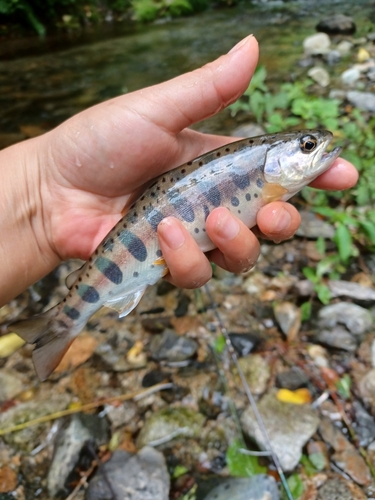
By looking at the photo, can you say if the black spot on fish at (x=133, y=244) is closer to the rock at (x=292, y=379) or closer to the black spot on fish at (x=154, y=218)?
the black spot on fish at (x=154, y=218)

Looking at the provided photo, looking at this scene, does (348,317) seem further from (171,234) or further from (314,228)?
(171,234)

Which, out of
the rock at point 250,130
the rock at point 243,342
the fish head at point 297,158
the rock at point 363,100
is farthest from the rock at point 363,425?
the rock at point 363,100

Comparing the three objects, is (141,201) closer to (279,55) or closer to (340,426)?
(340,426)

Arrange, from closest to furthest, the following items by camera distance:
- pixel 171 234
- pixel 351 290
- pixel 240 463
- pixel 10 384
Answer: pixel 171 234
pixel 240 463
pixel 10 384
pixel 351 290

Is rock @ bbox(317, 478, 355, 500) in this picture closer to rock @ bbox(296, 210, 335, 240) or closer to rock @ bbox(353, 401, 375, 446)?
rock @ bbox(353, 401, 375, 446)

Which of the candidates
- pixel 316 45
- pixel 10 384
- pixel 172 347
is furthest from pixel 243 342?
pixel 316 45

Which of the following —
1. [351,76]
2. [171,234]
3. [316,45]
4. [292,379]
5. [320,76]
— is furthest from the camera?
[316,45]

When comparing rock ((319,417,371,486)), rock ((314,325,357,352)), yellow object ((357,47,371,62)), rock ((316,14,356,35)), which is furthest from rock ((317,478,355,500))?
rock ((316,14,356,35))
